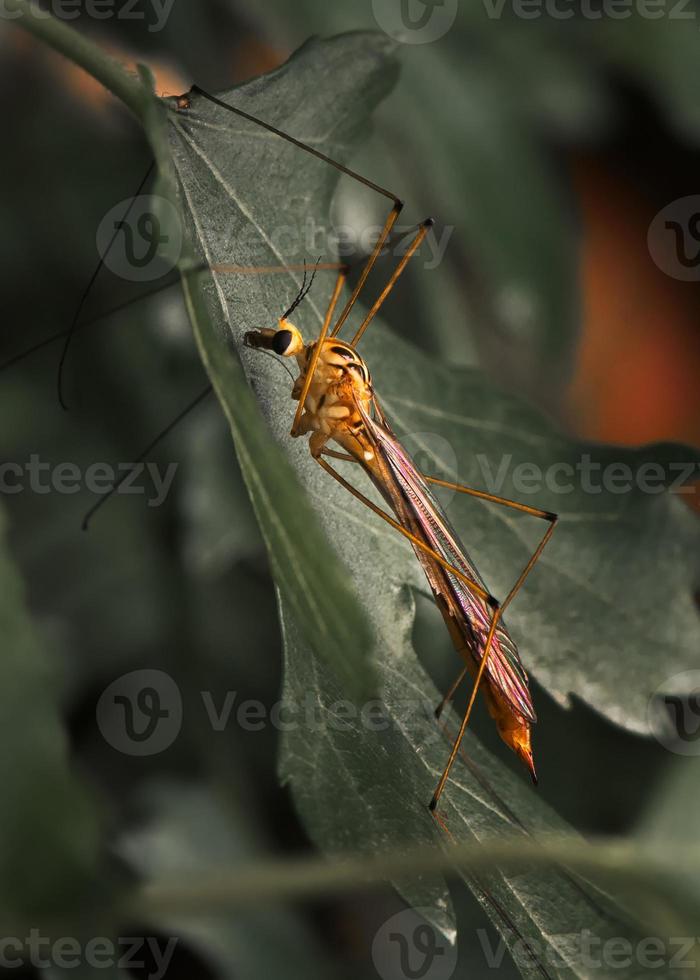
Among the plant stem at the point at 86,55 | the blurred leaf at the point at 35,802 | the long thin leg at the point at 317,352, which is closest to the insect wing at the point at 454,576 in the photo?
the long thin leg at the point at 317,352

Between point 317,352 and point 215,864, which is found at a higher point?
point 317,352

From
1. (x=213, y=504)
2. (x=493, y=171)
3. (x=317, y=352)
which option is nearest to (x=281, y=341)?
(x=317, y=352)

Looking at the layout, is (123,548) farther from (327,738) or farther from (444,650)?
(327,738)

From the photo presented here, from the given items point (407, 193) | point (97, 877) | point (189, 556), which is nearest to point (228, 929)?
point (189, 556)

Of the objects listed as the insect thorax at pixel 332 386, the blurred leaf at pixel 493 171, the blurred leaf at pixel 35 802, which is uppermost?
the blurred leaf at pixel 493 171

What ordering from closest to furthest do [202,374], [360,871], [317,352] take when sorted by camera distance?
[360,871], [317,352], [202,374]

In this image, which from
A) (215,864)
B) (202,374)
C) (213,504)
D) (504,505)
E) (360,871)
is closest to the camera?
(360,871)

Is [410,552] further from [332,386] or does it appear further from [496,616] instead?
[332,386]

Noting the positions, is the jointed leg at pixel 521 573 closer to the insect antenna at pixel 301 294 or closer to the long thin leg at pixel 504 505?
the long thin leg at pixel 504 505
